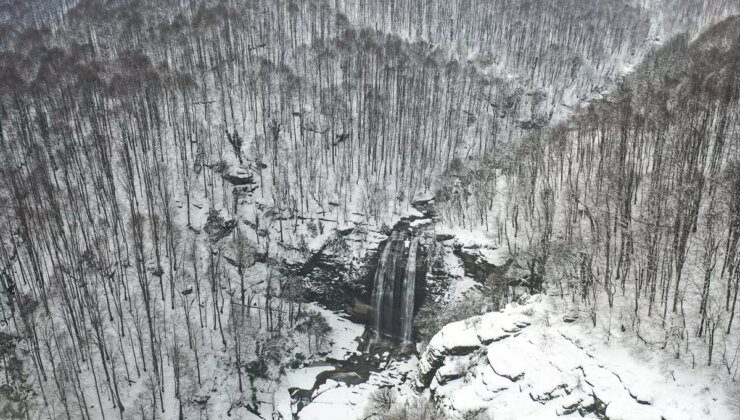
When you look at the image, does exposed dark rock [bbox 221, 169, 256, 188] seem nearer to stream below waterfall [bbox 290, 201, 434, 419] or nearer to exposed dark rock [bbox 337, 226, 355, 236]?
exposed dark rock [bbox 337, 226, 355, 236]

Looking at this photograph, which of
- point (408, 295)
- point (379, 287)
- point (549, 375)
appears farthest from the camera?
point (379, 287)

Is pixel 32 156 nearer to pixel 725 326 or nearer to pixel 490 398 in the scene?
pixel 490 398

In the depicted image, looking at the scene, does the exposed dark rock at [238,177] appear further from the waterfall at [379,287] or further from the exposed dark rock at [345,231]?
the waterfall at [379,287]

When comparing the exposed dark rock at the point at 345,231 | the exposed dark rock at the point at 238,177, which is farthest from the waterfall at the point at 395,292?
the exposed dark rock at the point at 238,177

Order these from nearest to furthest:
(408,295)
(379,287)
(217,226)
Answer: (408,295) → (379,287) → (217,226)

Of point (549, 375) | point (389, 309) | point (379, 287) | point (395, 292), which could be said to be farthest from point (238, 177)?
point (549, 375)

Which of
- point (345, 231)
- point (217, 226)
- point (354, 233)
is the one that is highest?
point (217, 226)

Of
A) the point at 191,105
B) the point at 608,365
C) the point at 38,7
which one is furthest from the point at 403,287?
the point at 38,7

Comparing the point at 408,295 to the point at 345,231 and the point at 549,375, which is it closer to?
the point at 345,231
